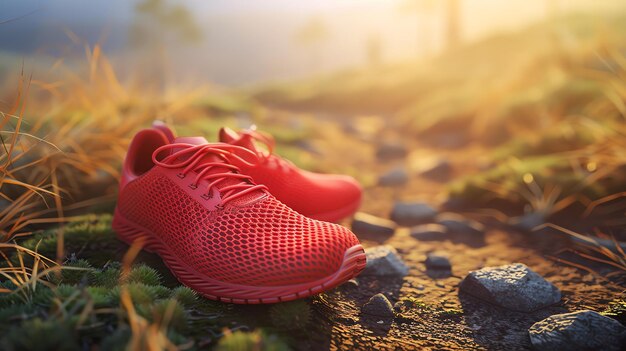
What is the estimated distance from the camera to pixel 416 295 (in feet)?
7.57

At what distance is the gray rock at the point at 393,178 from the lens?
16.9 feet

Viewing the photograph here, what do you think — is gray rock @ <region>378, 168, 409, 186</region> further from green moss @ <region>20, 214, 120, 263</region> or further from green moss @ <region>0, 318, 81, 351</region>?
green moss @ <region>0, 318, 81, 351</region>

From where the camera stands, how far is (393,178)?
518 cm

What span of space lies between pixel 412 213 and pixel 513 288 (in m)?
1.67

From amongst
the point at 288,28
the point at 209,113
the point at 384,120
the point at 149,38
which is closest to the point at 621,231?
the point at 209,113

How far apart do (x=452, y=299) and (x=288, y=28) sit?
17005 centimetres

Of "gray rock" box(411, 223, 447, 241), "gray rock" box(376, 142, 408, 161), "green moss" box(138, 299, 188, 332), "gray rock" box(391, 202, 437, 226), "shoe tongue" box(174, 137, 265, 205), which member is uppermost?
"shoe tongue" box(174, 137, 265, 205)

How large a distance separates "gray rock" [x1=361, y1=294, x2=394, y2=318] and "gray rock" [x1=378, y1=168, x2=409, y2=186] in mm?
3151

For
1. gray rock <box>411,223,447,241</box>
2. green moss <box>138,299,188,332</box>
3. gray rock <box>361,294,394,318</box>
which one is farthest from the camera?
gray rock <box>411,223,447,241</box>

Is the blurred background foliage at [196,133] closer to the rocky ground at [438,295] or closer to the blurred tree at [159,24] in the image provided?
the rocky ground at [438,295]

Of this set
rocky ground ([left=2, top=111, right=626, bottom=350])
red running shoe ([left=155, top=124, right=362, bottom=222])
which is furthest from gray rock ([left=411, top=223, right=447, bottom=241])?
red running shoe ([left=155, top=124, right=362, bottom=222])

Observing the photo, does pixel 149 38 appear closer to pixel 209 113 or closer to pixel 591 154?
pixel 209 113

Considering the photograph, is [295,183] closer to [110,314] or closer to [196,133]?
[110,314]

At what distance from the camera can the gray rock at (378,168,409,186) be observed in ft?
16.9
